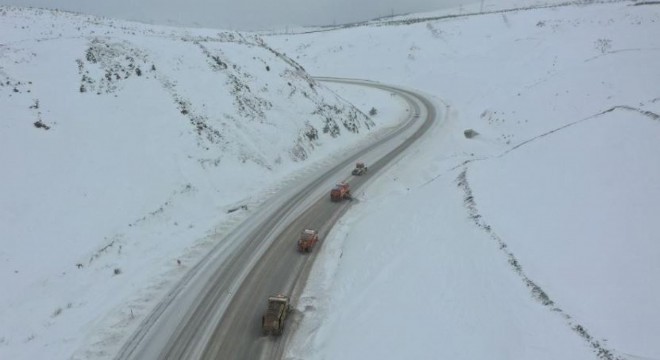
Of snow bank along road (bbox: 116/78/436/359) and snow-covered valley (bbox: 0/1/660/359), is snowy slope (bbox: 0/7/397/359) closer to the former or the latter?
snow-covered valley (bbox: 0/1/660/359)

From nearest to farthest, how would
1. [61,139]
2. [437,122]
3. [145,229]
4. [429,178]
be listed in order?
1. [145,229]
2. [61,139]
3. [429,178]
4. [437,122]

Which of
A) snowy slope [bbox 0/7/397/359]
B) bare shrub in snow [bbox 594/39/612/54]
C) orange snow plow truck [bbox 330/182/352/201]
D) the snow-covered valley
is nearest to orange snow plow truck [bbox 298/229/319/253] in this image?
the snow-covered valley

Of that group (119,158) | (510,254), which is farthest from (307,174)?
(510,254)

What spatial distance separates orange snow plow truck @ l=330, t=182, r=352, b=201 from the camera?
1352 inches

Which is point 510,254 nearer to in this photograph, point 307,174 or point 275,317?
point 275,317

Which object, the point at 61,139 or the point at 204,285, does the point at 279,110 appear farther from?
the point at 204,285

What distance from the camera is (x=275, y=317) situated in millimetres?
19500

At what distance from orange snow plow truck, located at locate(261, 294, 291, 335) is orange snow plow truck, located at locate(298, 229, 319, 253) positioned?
21.0 feet

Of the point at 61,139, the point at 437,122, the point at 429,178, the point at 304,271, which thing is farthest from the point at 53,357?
the point at 437,122

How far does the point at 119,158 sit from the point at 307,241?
15.3 m

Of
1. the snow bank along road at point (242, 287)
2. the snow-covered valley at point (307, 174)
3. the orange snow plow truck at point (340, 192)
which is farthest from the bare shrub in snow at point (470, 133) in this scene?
the orange snow plow truck at point (340, 192)

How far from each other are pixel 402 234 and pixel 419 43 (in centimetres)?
8174

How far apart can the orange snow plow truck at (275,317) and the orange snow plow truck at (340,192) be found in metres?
14.8

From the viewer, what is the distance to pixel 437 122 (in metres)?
58.3
